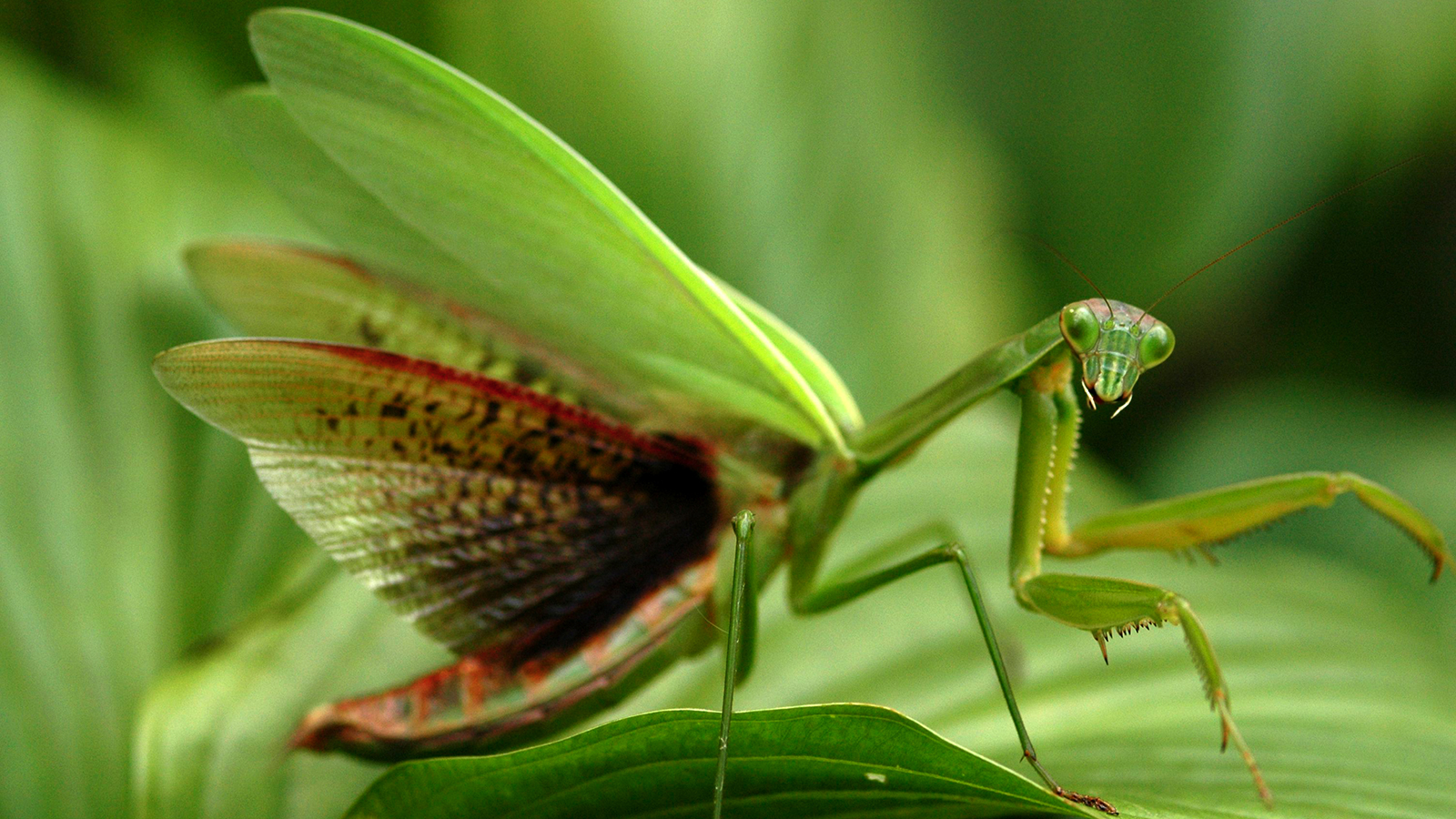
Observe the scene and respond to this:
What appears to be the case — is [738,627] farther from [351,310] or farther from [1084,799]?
[351,310]

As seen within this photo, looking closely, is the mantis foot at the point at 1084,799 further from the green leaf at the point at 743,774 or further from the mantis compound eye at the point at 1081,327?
the mantis compound eye at the point at 1081,327

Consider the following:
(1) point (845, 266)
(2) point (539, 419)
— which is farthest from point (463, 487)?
(1) point (845, 266)

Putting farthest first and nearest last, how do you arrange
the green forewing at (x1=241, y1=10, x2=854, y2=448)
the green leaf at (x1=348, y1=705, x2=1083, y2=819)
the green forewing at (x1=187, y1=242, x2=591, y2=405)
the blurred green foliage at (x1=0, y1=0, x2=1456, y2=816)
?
the blurred green foliage at (x1=0, y1=0, x2=1456, y2=816) → the green forewing at (x1=187, y1=242, x2=591, y2=405) → the green forewing at (x1=241, y1=10, x2=854, y2=448) → the green leaf at (x1=348, y1=705, x2=1083, y2=819)

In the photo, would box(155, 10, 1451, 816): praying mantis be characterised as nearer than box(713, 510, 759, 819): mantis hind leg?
No

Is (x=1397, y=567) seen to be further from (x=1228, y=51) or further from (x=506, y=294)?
(x=506, y=294)

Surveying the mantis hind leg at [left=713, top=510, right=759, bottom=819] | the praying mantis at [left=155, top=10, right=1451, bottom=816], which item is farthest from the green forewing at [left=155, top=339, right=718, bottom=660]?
the mantis hind leg at [left=713, top=510, right=759, bottom=819]

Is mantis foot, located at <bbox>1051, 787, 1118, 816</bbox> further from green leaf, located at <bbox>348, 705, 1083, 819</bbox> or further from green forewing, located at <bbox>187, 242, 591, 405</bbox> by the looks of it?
green forewing, located at <bbox>187, 242, 591, 405</bbox>
